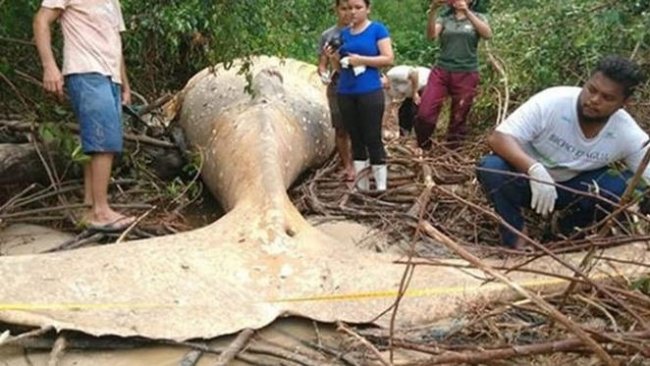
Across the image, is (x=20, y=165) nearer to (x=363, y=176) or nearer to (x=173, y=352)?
(x=363, y=176)

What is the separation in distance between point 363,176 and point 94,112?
164 centimetres

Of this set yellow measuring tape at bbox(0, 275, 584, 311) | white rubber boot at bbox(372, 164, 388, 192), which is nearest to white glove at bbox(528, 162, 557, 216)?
yellow measuring tape at bbox(0, 275, 584, 311)

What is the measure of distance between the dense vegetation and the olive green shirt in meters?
0.76

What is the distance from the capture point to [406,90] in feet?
22.1

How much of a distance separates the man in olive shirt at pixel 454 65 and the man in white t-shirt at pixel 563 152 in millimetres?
1655

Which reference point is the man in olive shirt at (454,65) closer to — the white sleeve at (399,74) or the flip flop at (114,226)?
the white sleeve at (399,74)

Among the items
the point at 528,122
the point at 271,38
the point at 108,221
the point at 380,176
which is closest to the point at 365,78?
the point at 380,176

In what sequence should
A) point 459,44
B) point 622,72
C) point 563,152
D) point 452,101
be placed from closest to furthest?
point 622,72 → point 563,152 → point 459,44 → point 452,101

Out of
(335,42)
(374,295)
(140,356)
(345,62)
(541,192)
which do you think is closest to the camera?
(140,356)

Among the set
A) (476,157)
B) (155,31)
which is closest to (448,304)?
(476,157)

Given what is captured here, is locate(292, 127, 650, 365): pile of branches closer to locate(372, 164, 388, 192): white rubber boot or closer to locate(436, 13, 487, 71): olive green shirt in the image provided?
locate(372, 164, 388, 192): white rubber boot

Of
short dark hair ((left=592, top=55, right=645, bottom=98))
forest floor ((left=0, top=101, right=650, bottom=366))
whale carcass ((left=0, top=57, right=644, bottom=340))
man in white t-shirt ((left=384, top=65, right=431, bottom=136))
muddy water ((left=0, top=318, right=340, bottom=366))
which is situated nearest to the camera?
forest floor ((left=0, top=101, right=650, bottom=366))

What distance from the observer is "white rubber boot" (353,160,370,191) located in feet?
16.4

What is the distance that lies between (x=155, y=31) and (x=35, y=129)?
946 millimetres
